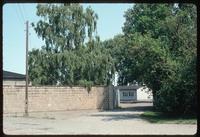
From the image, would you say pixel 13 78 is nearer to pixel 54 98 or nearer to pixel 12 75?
pixel 12 75

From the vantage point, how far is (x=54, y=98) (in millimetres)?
23062

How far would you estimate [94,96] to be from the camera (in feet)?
85.6

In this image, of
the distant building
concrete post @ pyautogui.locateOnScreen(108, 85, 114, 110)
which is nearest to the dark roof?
the distant building

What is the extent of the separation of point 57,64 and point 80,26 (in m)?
3.48

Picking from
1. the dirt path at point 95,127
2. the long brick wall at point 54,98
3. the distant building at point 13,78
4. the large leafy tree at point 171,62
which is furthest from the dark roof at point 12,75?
the dirt path at point 95,127

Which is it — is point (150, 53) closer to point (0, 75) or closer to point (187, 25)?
point (187, 25)

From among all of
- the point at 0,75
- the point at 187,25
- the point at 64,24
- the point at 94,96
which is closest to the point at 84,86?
the point at 94,96

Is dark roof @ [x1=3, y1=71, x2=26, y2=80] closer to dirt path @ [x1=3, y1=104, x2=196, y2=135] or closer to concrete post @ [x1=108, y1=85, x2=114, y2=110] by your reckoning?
concrete post @ [x1=108, y1=85, x2=114, y2=110]

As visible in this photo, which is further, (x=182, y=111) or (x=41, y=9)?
(x=41, y=9)

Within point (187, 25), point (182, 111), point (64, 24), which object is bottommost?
point (182, 111)

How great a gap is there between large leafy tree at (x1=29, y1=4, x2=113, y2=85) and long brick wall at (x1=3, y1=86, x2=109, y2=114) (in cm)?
253

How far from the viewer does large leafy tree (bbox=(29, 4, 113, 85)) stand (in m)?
29.1

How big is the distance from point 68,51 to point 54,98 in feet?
23.8

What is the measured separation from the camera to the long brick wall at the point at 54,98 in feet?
70.0
